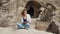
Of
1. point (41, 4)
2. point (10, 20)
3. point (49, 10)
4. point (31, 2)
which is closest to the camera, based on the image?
point (10, 20)

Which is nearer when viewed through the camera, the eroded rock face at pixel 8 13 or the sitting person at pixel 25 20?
the sitting person at pixel 25 20

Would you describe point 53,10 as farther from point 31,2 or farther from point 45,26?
point 45,26

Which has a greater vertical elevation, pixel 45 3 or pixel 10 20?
pixel 45 3

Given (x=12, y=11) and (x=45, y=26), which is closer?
(x=45, y=26)

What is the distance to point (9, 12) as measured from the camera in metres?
12.0

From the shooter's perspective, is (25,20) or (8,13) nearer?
(25,20)

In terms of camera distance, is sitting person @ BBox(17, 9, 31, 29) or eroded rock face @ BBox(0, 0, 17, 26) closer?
sitting person @ BBox(17, 9, 31, 29)

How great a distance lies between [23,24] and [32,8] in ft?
33.9

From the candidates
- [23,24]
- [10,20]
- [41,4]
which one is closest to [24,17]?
[23,24]

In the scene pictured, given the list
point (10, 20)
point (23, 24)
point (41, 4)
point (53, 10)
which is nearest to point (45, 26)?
point (10, 20)

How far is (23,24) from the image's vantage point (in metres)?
6.28

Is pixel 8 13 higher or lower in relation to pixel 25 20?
lower

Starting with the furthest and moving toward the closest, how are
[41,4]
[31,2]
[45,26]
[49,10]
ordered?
[31,2] < [41,4] < [49,10] < [45,26]

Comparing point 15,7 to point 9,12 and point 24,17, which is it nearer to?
point 9,12
